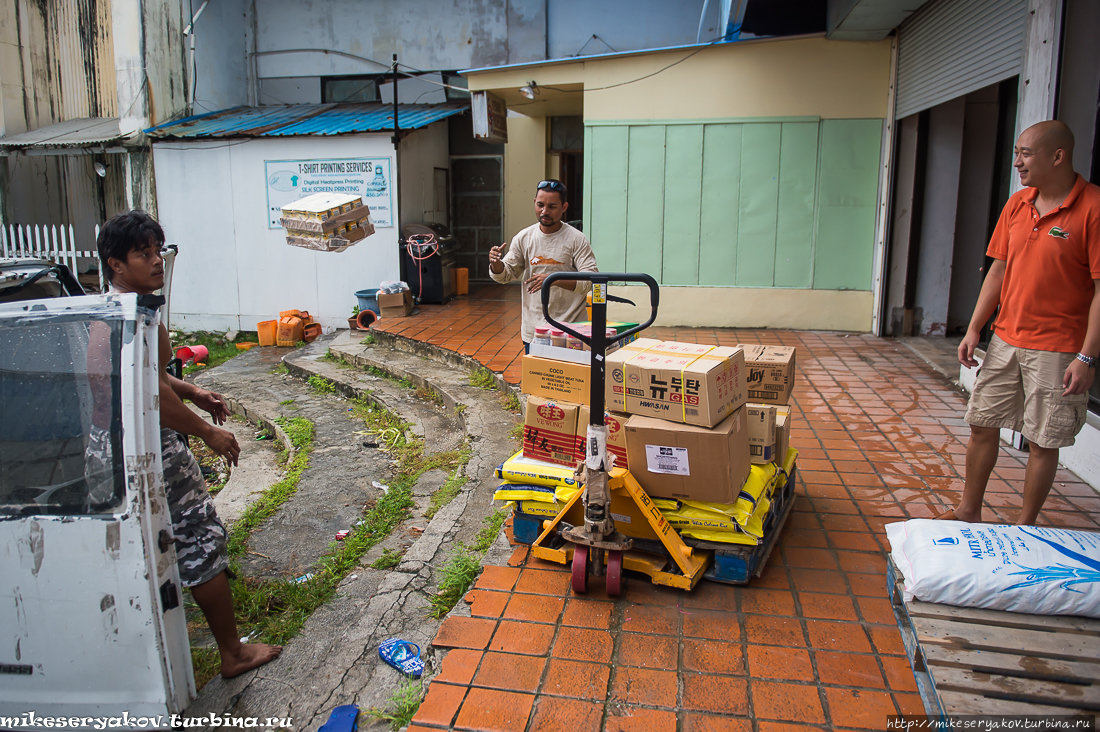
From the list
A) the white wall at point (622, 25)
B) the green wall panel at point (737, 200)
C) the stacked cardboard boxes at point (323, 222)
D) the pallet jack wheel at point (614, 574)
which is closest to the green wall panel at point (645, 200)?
the green wall panel at point (737, 200)

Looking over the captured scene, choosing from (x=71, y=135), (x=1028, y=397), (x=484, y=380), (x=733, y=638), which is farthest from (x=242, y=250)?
(x=1028, y=397)

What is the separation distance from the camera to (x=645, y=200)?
897cm

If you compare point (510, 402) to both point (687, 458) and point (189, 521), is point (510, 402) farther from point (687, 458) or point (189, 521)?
point (189, 521)

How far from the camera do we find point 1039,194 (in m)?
3.31

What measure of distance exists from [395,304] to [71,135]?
6597mm

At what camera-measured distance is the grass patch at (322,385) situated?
26.2 ft

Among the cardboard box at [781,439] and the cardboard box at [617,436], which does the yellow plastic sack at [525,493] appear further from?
the cardboard box at [781,439]

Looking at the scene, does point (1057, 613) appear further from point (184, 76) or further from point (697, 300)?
point (184, 76)

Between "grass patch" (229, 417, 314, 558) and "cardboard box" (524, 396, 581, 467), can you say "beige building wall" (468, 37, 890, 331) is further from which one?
"cardboard box" (524, 396, 581, 467)

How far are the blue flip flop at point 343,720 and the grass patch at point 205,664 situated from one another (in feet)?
2.05

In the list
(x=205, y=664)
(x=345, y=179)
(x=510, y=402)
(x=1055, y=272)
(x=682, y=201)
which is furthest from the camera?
(x=345, y=179)

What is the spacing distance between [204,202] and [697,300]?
7855 mm

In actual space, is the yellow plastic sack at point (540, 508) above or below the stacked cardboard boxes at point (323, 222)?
below

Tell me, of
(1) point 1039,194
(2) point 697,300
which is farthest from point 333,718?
(2) point 697,300
